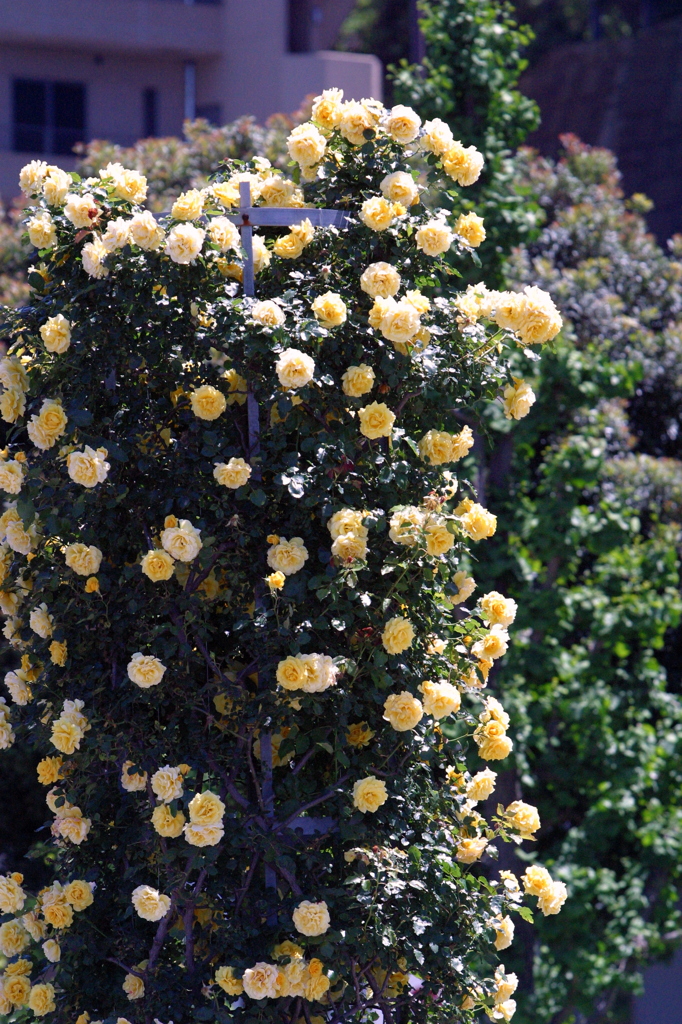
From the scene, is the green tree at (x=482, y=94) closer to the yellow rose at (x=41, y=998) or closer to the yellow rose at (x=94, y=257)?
the yellow rose at (x=94, y=257)

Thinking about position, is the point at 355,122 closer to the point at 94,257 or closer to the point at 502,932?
the point at 94,257

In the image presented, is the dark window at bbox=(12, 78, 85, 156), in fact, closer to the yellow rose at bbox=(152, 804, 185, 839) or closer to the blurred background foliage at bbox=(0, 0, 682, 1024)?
the blurred background foliage at bbox=(0, 0, 682, 1024)

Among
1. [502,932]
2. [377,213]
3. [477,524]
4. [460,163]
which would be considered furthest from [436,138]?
[502,932]

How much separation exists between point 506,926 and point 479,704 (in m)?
0.54

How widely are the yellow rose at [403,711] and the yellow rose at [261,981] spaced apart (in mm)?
538

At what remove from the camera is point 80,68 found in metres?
14.2

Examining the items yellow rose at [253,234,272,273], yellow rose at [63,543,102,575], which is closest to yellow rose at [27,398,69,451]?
yellow rose at [63,543,102,575]

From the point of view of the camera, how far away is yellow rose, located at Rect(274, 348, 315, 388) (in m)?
2.29

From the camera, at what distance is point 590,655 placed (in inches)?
210

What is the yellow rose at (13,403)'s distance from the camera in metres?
2.53

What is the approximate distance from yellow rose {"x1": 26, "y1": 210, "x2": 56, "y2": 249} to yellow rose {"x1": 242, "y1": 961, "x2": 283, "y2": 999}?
1547mm

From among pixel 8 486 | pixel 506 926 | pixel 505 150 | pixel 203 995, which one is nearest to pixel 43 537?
pixel 8 486

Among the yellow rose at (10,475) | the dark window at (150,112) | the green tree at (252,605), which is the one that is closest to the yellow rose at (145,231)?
the green tree at (252,605)

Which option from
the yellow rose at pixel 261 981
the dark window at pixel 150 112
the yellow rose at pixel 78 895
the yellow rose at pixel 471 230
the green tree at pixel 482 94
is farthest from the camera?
the dark window at pixel 150 112
